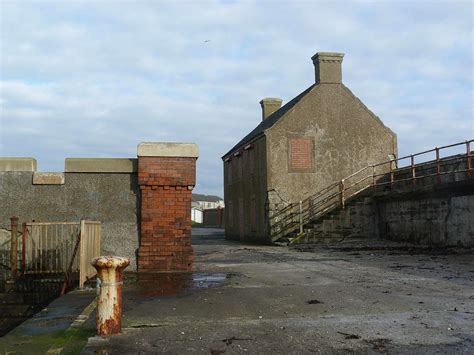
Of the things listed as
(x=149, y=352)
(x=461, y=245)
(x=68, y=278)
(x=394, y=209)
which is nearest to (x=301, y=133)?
(x=394, y=209)

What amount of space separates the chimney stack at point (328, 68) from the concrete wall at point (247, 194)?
452 centimetres

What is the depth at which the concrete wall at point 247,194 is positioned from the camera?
24.2 m

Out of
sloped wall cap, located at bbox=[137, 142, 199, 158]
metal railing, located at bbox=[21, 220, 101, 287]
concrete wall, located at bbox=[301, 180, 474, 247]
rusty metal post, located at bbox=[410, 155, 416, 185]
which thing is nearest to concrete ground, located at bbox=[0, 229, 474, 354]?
metal railing, located at bbox=[21, 220, 101, 287]

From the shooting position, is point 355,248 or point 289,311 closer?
point 289,311

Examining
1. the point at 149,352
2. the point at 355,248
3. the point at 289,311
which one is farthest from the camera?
the point at 355,248

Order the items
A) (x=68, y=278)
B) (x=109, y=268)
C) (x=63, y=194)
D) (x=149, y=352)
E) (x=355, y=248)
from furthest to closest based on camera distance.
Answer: (x=355, y=248) < (x=63, y=194) < (x=68, y=278) < (x=109, y=268) < (x=149, y=352)

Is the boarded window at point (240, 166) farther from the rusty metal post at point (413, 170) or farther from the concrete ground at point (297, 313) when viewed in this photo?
the concrete ground at point (297, 313)

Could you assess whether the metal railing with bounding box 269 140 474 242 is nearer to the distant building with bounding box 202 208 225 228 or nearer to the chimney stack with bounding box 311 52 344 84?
the chimney stack with bounding box 311 52 344 84

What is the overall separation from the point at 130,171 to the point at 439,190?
11973mm

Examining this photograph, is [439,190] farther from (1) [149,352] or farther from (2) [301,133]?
(1) [149,352]

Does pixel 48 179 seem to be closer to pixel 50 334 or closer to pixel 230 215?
pixel 50 334

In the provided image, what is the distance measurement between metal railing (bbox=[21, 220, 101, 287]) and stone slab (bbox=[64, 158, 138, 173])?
1.13 m

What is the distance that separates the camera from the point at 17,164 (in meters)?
9.54

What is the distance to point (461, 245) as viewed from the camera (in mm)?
16156
